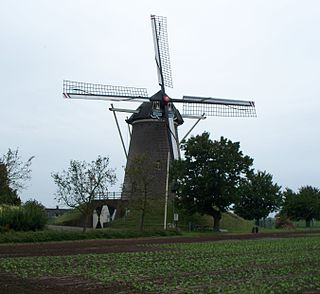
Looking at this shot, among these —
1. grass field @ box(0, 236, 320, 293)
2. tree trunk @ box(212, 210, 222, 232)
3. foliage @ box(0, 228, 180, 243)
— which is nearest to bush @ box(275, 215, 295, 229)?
tree trunk @ box(212, 210, 222, 232)

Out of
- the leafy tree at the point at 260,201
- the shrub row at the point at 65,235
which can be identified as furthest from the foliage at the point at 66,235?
the leafy tree at the point at 260,201

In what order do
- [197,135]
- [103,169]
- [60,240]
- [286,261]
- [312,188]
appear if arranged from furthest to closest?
[312,188] < [197,135] < [103,169] < [60,240] < [286,261]

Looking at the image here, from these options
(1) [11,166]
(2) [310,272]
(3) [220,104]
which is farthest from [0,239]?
(3) [220,104]

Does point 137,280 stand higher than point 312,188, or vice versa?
point 312,188

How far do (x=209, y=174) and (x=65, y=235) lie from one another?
1900cm

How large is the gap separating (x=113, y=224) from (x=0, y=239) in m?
25.3

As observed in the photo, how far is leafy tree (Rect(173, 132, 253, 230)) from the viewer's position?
53906 mm

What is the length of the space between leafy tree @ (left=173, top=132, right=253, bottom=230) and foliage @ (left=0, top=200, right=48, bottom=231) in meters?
16.2

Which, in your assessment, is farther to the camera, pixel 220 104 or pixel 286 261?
pixel 220 104

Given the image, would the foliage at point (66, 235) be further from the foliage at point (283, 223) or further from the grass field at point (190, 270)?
the foliage at point (283, 223)

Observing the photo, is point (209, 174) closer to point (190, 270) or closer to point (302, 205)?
point (302, 205)

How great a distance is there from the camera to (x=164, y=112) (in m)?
60.1

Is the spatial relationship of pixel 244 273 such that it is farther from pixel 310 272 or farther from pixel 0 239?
pixel 0 239

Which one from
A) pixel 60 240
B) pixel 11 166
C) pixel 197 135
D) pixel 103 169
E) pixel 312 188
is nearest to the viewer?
pixel 60 240
